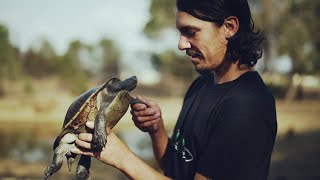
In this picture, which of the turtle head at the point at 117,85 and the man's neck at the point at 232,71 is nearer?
the man's neck at the point at 232,71

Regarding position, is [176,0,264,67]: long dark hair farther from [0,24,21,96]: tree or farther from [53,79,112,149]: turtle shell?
[0,24,21,96]: tree

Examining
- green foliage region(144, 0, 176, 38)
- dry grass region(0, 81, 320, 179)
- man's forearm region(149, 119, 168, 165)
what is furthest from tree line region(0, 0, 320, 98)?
man's forearm region(149, 119, 168, 165)

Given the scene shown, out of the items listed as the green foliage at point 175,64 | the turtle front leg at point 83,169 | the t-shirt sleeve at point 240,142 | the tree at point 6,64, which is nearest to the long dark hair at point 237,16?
the t-shirt sleeve at point 240,142

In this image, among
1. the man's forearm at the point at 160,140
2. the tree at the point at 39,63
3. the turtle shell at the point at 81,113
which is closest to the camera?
the turtle shell at the point at 81,113

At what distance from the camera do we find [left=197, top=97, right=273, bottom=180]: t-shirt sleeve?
208cm

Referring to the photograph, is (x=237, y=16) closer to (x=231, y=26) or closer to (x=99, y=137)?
(x=231, y=26)

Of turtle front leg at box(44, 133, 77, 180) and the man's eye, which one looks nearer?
the man's eye

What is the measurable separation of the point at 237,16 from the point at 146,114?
837mm

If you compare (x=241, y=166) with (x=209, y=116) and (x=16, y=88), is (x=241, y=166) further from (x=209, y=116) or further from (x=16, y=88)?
(x=16, y=88)

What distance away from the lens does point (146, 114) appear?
2.80 m

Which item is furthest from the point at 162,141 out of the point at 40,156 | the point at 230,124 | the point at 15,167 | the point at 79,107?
the point at 40,156

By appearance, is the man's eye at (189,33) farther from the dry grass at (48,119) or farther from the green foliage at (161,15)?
the green foliage at (161,15)

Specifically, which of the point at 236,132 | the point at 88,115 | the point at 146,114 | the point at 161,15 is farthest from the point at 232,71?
the point at 161,15

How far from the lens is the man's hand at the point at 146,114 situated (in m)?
2.76
